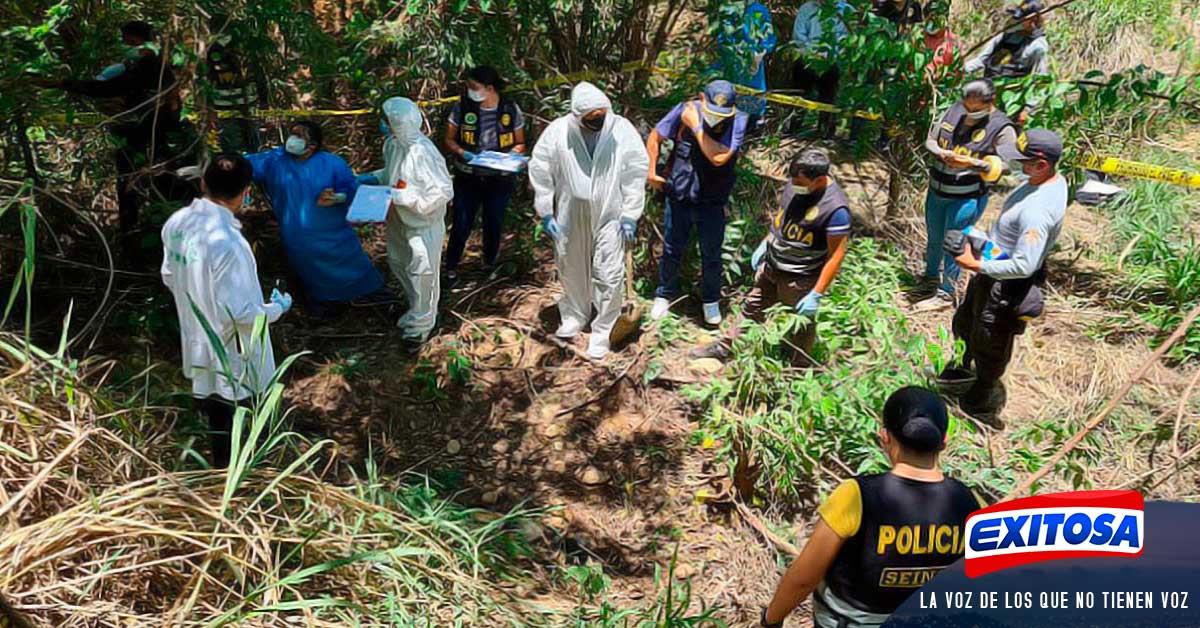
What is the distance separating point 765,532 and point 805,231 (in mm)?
1423

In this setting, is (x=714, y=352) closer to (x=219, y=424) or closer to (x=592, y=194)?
(x=592, y=194)

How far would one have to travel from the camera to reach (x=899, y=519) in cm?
221

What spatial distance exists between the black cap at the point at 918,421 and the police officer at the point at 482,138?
326 cm

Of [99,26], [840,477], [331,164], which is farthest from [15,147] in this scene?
[840,477]

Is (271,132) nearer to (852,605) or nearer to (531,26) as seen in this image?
(531,26)

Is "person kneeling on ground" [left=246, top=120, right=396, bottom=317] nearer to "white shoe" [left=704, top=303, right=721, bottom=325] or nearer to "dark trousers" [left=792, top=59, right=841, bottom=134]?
"white shoe" [left=704, top=303, right=721, bottom=325]

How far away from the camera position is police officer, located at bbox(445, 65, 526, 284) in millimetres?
4984

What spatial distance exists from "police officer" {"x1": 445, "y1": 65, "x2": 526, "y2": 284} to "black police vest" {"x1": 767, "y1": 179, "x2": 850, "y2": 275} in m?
1.55

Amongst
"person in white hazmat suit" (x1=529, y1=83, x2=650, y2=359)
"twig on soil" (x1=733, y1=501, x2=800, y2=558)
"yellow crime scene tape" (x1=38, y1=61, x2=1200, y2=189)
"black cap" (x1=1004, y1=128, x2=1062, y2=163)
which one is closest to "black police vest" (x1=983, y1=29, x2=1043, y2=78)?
"yellow crime scene tape" (x1=38, y1=61, x2=1200, y2=189)

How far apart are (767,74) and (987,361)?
3.79m

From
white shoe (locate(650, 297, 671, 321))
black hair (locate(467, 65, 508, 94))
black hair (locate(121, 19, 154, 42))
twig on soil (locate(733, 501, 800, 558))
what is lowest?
twig on soil (locate(733, 501, 800, 558))

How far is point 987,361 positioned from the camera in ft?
14.8

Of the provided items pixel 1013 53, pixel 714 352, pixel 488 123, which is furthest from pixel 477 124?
pixel 1013 53

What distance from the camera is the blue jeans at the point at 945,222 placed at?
17.3 feet
